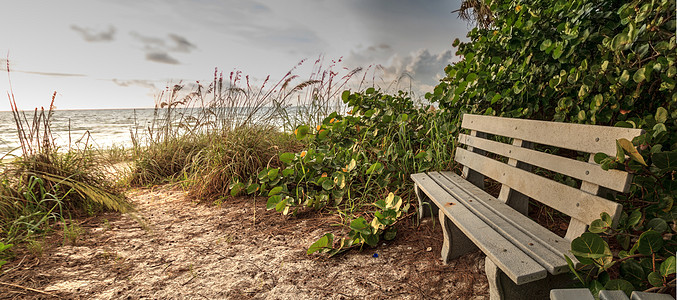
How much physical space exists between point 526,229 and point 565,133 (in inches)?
18.2

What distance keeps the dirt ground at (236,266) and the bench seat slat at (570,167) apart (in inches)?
24.1

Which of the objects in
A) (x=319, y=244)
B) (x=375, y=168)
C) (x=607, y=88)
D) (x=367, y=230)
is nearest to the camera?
(x=607, y=88)

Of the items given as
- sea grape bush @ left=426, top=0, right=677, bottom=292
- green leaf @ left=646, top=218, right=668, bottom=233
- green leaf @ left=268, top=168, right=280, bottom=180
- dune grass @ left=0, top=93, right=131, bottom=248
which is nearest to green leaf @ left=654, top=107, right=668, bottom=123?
sea grape bush @ left=426, top=0, right=677, bottom=292

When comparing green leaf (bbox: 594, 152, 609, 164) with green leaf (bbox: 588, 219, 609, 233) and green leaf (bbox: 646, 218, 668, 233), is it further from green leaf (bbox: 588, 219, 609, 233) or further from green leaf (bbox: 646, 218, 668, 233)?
green leaf (bbox: 646, 218, 668, 233)

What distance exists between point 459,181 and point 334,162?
104 cm

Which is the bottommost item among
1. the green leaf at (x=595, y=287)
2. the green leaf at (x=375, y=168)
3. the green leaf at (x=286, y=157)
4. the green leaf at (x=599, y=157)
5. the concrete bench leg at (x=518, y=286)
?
the concrete bench leg at (x=518, y=286)

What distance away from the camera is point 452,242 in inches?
71.5

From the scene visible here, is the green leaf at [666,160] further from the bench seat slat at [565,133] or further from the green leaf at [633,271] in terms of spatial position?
the green leaf at [633,271]

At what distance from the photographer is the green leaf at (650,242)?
3.22 ft

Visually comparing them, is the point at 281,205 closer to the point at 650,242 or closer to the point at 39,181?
the point at 39,181

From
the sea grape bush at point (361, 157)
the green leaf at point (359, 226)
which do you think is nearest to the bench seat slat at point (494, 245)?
the green leaf at point (359, 226)

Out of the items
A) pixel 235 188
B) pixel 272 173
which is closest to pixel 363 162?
pixel 272 173

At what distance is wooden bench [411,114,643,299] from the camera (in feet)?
3.74

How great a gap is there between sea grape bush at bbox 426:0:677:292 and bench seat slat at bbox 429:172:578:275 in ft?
0.31
